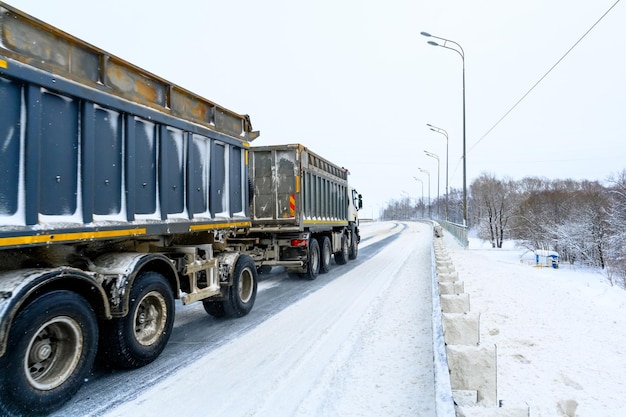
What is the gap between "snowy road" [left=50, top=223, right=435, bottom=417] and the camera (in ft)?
11.5

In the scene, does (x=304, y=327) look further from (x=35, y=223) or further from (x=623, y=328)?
(x=623, y=328)

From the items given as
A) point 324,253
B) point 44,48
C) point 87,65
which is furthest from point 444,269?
point 44,48

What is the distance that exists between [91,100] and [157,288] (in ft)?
6.78

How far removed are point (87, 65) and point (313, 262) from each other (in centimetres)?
757

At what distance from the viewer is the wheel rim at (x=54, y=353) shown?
3.20m

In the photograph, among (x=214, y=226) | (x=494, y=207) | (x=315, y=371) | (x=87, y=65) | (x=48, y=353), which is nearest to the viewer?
(x=48, y=353)

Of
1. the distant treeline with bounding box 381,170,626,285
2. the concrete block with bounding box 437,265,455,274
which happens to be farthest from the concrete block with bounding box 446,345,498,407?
the distant treeline with bounding box 381,170,626,285

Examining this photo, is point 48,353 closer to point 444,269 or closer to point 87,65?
point 87,65

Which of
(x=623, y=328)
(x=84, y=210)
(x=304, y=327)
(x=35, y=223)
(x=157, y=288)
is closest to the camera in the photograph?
(x=35, y=223)

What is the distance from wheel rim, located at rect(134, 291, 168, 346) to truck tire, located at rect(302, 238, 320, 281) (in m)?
5.77

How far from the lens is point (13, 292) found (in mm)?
2900

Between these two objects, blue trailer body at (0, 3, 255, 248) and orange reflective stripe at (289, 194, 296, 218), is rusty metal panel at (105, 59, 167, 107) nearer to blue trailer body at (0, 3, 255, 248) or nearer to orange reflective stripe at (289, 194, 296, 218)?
blue trailer body at (0, 3, 255, 248)

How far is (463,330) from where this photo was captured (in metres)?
3.56

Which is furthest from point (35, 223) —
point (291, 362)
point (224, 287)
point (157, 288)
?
point (224, 287)
